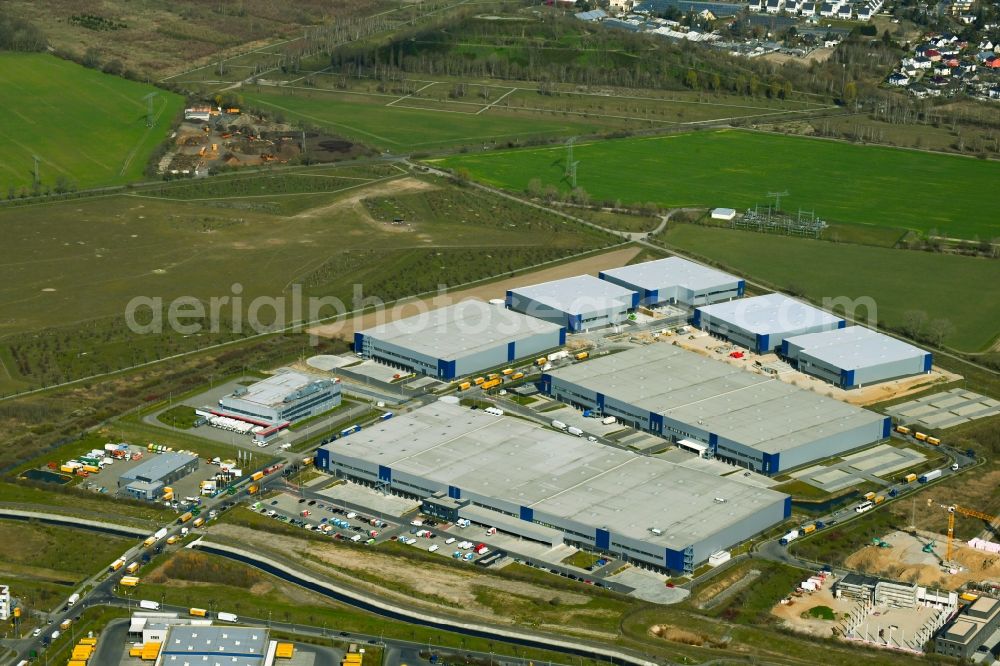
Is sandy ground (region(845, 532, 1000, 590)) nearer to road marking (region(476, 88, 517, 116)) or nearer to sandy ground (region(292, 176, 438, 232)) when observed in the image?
sandy ground (region(292, 176, 438, 232))

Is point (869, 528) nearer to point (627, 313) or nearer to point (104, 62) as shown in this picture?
point (627, 313)

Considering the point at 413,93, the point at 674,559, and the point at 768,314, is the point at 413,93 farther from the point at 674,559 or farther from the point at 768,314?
the point at 674,559

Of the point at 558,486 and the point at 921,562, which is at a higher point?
the point at 558,486

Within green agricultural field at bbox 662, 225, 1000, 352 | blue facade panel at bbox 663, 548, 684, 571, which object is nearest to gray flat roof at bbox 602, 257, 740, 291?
green agricultural field at bbox 662, 225, 1000, 352

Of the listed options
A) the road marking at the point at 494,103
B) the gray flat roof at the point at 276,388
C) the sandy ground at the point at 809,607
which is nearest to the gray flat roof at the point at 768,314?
the gray flat roof at the point at 276,388

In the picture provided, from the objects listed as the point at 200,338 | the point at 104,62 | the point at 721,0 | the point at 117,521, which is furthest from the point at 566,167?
the point at 721,0

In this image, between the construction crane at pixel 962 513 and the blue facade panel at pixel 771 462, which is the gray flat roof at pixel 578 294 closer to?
the blue facade panel at pixel 771 462

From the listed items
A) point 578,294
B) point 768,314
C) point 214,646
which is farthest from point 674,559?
point 578,294
